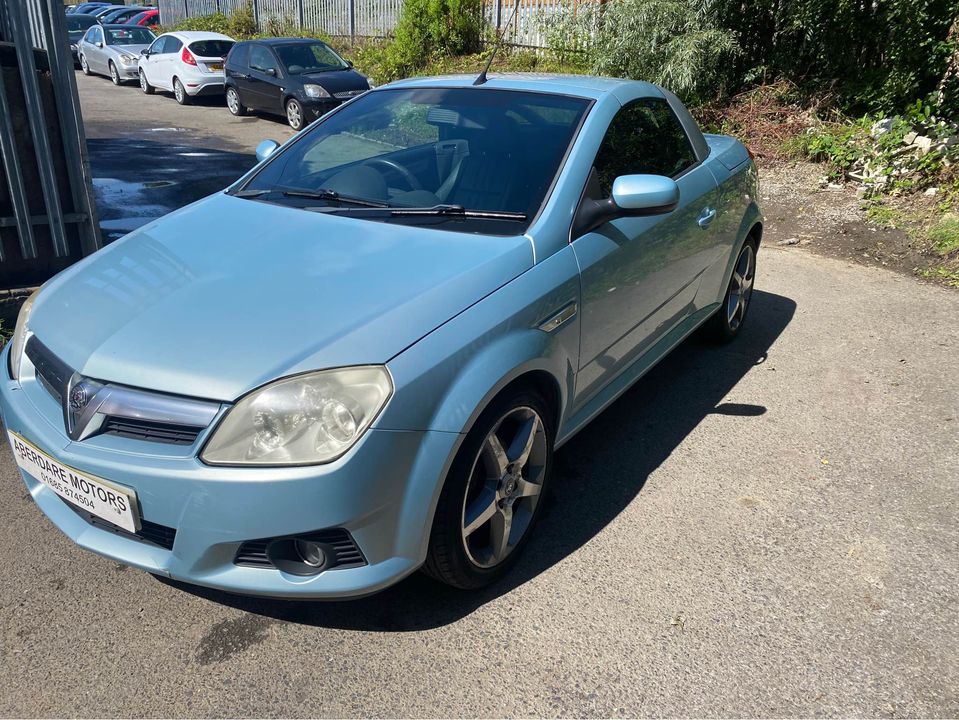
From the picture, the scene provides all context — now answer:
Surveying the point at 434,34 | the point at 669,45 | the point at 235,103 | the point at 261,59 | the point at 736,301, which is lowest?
the point at 235,103

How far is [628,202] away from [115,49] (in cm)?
2238

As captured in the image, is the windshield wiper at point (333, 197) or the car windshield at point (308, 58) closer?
the windshield wiper at point (333, 197)

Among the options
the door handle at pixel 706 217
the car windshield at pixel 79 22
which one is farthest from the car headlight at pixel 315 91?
the car windshield at pixel 79 22

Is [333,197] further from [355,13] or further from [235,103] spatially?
[355,13]

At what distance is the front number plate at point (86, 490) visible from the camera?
91.6 inches

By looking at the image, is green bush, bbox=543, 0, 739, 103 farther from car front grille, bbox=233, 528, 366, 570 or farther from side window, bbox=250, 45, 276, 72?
car front grille, bbox=233, 528, 366, 570

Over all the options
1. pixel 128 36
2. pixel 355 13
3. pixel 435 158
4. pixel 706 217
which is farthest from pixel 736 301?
pixel 128 36

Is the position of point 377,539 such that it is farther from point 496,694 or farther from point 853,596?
point 853,596

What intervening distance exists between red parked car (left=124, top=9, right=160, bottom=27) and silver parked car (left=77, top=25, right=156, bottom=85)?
6157 millimetres

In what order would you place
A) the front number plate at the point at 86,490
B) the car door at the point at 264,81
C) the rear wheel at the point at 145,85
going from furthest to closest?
the rear wheel at the point at 145,85, the car door at the point at 264,81, the front number plate at the point at 86,490

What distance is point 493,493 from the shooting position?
108 inches

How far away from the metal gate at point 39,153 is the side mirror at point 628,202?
13.3 ft

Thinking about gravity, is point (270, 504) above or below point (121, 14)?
below

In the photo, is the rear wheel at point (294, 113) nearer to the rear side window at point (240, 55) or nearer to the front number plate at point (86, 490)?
the rear side window at point (240, 55)
